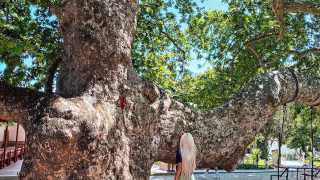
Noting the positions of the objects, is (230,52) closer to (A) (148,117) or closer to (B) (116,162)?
(A) (148,117)

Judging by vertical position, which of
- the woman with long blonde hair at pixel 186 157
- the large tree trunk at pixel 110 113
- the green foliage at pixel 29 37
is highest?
the green foliage at pixel 29 37

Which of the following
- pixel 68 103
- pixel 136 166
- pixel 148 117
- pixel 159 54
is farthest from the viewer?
pixel 159 54

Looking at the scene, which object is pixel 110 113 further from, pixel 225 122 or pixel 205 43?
pixel 205 43

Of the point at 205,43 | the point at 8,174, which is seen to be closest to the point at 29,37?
the point at 205,43

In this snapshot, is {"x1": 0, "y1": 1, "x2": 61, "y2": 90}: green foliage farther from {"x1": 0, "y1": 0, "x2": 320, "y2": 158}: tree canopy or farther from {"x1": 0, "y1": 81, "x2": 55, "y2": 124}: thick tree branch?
{"x1": 0, "y1": 81, "x2": 55, "y2": 124}: thick tree branch

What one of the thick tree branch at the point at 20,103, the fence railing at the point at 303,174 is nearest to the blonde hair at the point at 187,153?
the thick tree branch at the point at 20,103

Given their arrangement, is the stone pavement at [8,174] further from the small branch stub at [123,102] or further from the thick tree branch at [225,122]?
the small branch stub at [123,102]

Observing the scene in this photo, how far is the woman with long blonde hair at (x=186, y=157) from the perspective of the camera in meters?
3.55

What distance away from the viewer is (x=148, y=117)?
3.57 m

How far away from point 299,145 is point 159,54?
32.0 meters

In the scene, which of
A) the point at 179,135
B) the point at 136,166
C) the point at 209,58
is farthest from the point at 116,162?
the point at 209,58

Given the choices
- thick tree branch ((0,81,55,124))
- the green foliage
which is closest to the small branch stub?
thick tree branch ((0,81,55,124))

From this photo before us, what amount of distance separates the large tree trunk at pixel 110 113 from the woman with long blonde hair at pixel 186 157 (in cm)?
16

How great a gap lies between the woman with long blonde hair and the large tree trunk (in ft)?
0.51
